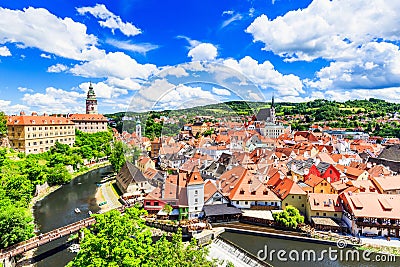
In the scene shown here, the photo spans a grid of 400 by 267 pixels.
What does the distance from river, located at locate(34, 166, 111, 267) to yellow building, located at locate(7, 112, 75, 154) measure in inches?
382

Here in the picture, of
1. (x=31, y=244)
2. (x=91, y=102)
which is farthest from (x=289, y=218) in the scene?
(x=91, y=102)

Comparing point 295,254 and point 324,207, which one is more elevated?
point 324,207

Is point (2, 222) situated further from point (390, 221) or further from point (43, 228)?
point (390, 221)

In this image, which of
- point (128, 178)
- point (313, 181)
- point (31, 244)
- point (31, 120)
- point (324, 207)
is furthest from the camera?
point (31, 120)

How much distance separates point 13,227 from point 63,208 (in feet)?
26.2

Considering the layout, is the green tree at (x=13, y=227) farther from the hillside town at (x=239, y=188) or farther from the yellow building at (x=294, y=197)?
the yellow building at (x=294, y=197)

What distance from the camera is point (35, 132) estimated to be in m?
34.3

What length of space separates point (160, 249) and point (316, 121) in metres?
89.1

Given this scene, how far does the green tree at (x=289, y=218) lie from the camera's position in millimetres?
14930

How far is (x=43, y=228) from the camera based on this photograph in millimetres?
16250

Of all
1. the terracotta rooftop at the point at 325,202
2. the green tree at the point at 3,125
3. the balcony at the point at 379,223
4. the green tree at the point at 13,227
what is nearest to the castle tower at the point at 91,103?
the green tree at the point at 3,125

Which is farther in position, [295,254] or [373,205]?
[373,205]

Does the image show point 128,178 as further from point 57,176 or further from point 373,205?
point 373,205

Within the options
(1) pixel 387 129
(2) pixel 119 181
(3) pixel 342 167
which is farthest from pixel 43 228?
(1) pixel 387 129
